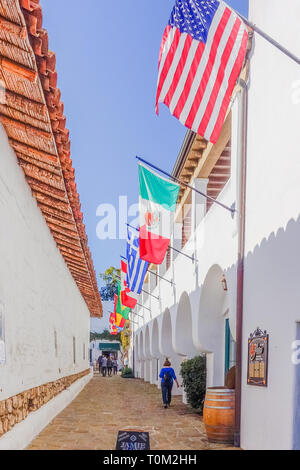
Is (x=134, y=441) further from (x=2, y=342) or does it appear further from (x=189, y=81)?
(x=189, y=81)

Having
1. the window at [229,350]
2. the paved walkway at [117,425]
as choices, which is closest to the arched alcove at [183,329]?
the paved walkway at [117,425]

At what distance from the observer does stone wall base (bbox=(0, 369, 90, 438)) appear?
6341mm

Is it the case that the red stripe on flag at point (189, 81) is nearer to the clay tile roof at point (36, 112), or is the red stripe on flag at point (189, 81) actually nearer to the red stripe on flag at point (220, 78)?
the red stripe on flag at point (220, 78)

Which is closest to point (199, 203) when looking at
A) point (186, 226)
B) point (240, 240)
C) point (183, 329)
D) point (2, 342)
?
point (186, 226)

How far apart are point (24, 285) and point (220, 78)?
13.8 ft

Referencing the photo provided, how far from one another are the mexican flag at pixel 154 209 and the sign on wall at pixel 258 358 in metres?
3.01

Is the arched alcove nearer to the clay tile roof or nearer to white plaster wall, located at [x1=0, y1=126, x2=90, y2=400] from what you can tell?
white plaster wall, located at [x1=0, y1=126, x2=90, y2=400]

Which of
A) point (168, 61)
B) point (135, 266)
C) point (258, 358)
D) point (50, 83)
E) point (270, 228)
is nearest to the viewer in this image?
point (50, 83)

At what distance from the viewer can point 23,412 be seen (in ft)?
25.3

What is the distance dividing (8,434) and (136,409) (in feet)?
24.5

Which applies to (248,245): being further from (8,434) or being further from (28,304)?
(8,434)

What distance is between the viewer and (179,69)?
6.31 metres

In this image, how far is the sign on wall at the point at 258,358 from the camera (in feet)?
22.1

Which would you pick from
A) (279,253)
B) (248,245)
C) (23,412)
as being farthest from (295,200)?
(23,412)
